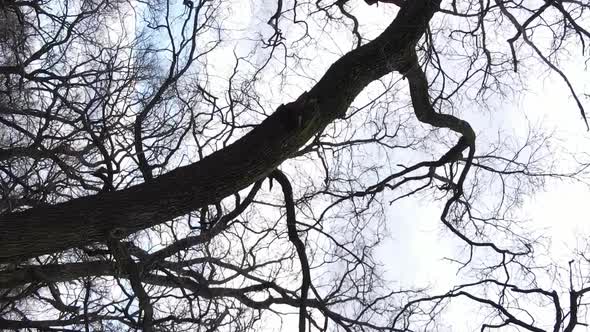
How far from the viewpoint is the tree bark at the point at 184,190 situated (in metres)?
3.44

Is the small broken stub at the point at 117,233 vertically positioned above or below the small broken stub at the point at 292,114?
below

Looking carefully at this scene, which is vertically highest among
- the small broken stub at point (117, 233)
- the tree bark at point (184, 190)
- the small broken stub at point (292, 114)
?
the small broken stub at point (292, 114)

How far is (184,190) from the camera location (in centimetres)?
→ 348

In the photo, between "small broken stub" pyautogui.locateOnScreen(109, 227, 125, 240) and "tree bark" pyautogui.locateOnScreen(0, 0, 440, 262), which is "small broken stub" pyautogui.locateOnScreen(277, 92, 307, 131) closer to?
"tree bark" pyautogui.locateOnScreen(0, 0, 440, 262)

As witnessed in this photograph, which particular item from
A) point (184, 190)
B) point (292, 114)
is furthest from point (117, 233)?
point (292, 114)

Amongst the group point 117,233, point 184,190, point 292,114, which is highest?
point 292,114

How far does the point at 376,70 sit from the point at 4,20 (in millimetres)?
5368

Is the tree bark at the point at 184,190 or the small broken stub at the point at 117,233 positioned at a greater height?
the tree bark at the point at 184,190

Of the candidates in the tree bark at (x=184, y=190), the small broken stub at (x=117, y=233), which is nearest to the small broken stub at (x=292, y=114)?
the tree bark at (x=184, y=190)

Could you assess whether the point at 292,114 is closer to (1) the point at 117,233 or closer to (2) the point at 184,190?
(2) the point at 184,190

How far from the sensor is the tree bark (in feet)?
11.3

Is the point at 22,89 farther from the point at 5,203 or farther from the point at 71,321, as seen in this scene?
the point at 71,321

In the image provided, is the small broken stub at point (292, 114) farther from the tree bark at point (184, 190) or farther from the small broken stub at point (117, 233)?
the small broken stub at point (117, 233)

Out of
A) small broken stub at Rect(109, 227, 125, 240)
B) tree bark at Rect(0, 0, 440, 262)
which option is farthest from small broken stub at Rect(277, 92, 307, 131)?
small broken stub at Rect(109, 227, 125, 240)
